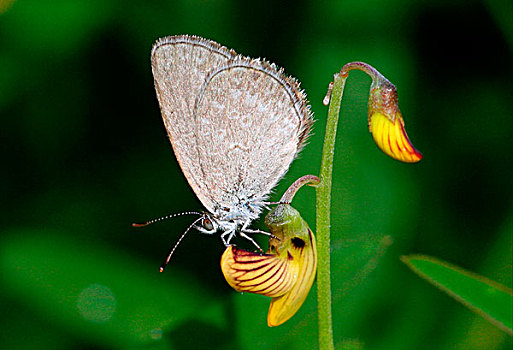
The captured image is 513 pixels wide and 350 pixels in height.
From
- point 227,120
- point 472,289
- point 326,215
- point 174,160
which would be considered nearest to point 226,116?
point 227,120

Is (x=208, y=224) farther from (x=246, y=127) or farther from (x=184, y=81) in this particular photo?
(x=184, y=81)

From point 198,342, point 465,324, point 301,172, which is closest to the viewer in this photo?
point 198,342

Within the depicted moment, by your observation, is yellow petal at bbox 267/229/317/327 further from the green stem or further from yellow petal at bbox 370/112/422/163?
yellow petal at bbox 370/112/422/163

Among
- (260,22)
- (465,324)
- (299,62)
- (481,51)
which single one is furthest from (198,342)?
(481,51)

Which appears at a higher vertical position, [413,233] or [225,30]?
[225,30]

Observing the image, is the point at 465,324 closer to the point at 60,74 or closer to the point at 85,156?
the point at 85,156

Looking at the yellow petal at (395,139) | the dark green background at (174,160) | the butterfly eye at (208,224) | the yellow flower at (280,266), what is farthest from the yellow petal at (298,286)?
the dark green background at (174,160)

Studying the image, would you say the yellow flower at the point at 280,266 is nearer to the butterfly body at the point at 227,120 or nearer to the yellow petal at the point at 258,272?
the yellow petal at the point at 258,272
